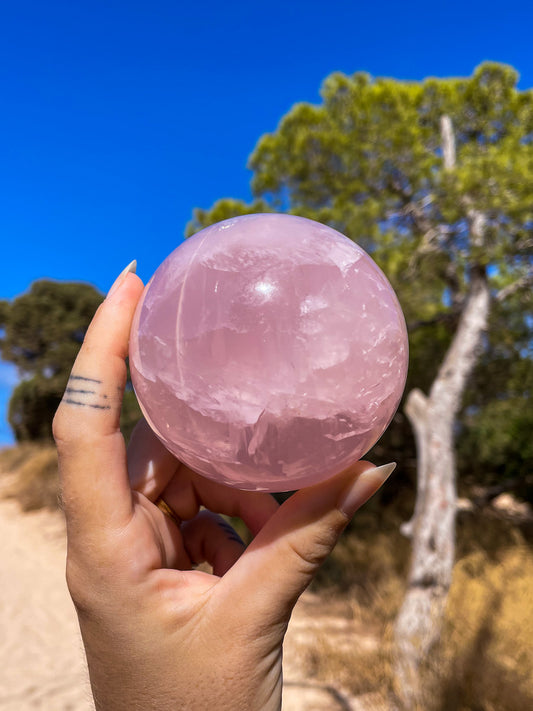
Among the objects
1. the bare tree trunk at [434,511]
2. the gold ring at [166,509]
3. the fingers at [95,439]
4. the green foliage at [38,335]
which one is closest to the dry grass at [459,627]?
the bare tree trunk at [434,511]

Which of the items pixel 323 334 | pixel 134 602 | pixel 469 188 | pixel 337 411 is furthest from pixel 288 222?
pixel 469 188

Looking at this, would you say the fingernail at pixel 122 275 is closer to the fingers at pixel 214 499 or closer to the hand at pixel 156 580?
the hand at pixel 156 580

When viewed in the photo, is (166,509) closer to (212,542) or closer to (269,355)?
(212,542)

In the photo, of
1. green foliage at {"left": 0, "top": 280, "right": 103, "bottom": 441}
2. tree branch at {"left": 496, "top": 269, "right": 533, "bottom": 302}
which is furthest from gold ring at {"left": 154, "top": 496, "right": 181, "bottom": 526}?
green foliage at {"left": 0, "top": 280, "right": 103, "bottom": 441}

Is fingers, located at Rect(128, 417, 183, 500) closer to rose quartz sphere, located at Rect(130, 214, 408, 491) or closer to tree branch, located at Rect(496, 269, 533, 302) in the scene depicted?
rose quartz sphere, located at Rect(130, 214, 408, 491)

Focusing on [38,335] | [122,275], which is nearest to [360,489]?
[122,275]

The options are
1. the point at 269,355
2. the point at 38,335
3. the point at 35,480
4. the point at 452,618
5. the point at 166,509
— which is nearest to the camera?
the point at 269,355

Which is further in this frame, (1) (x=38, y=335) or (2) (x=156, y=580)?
(1) (x=38, y=335)
